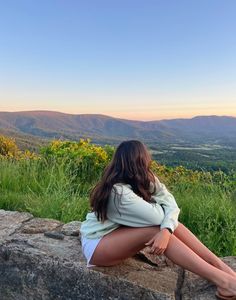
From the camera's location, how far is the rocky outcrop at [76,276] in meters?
2.73

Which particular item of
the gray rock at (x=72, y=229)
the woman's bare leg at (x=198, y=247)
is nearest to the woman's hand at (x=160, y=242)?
the woman's bare leg at (x=198, y=247)

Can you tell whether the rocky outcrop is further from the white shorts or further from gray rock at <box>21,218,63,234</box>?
gray rock at <box>21,218,63,234</box>

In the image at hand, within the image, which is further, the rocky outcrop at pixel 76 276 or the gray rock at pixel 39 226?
the gray rock at pixel 39 226

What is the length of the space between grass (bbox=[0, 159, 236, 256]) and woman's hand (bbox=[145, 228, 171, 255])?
1310 mm

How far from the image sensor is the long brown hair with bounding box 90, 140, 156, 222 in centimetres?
277

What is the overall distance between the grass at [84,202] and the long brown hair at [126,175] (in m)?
1.28

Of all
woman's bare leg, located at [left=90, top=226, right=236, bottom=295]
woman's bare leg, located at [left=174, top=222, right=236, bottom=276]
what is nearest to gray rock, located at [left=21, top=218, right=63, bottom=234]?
woman's bare leg, located at [left=90, top=226, right=236, bottom=295]

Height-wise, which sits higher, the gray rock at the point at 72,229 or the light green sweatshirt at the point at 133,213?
the light green sweatshirt at the point at 133,213

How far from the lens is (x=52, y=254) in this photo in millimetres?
3049

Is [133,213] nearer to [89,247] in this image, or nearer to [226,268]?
[89,247]

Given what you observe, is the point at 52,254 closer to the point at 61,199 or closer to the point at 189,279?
the point at 189,279

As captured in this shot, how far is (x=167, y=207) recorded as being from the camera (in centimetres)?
281

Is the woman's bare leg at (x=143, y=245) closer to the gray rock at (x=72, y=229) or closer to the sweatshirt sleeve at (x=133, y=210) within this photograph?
the sweatshirt sleeve at (x=133, y=210)

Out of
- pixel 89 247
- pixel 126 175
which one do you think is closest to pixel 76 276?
pixel 89 247
